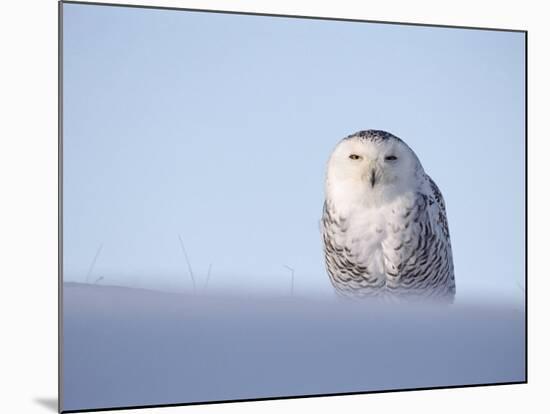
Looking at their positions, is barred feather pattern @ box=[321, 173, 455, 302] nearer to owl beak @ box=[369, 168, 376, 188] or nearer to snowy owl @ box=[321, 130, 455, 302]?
snowy owl @ box=[321, 130, 455, 302]

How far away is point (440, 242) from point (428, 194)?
20 centimetres

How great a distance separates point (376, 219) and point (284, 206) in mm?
359

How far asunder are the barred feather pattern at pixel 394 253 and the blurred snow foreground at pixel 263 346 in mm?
77

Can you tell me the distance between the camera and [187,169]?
3713mm

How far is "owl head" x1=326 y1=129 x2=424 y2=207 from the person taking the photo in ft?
12.5

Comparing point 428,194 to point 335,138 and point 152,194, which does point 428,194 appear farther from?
point 152,194

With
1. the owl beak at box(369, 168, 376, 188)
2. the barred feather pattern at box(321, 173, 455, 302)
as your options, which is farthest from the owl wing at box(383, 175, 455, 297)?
the owl beak at box(369, 168, 376, 188)

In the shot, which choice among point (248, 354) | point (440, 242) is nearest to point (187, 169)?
point (248, 354)

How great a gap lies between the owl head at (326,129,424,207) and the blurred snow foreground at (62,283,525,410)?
1.45ft

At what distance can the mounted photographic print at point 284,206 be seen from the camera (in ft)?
11.8

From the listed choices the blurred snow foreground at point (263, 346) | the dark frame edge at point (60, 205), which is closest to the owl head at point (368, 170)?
the blurred snow foreground at point (263, 346)

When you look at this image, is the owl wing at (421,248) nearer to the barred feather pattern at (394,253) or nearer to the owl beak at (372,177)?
the barred feather pattern at (394,253)

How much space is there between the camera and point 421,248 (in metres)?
3.92

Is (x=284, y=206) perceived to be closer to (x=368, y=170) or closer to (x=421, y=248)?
(x=368, y=170)
